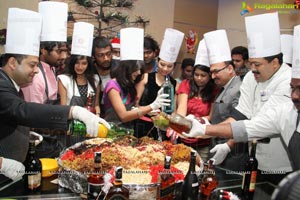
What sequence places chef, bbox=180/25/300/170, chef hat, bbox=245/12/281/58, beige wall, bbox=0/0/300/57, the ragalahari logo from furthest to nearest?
the ragalahari logo < beige wall, bbox=0/0/300/57 < chef hat, bbox=245/12/281/58 < chef, bbox=180/25/300/170

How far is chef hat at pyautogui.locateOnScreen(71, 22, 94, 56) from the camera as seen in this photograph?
94.9 inches

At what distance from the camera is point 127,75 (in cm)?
240

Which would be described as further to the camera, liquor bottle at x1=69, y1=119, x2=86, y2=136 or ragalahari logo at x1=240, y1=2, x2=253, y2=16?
ragalahari logo at x1=240, y1=2, x2=253, y2=16

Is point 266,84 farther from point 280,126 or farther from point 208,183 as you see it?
point 208,183

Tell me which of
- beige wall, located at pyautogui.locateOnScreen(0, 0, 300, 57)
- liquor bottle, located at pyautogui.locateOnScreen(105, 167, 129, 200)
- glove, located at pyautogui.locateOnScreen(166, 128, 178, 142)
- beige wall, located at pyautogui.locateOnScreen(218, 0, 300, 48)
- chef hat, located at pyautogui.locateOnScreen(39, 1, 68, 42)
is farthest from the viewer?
beige wall, located at pyautogui.locateOnScreen(0, 0, 300, 57)

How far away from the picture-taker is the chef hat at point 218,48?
7.77ft

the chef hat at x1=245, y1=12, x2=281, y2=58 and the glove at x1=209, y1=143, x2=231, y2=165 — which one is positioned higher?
the chef hat at x1=245, y1=12, x2=281, y2=58

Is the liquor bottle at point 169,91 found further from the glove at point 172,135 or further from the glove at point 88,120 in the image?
the glove at point 88,120

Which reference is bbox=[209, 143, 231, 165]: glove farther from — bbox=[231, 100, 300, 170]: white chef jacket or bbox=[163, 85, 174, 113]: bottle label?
bbox=[163, 85, 174, 113]: bottle label

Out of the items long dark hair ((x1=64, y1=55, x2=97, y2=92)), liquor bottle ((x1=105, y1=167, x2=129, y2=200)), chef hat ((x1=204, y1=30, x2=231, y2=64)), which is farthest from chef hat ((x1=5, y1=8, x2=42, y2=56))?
chef hat ((x1=204, y1=30, x2=231, y2=64))

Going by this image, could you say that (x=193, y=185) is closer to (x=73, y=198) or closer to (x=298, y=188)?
(x=73, y=198)

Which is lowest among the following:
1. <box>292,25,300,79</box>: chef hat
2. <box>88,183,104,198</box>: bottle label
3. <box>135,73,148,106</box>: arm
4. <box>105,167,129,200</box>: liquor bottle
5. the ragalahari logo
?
<box>88,183,104,198</box>: bottle label

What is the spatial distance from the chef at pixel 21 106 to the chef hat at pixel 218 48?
4.21ft

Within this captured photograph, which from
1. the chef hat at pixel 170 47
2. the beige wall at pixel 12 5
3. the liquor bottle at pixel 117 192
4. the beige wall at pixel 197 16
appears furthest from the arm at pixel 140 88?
the beige wall at pixel 12 5
